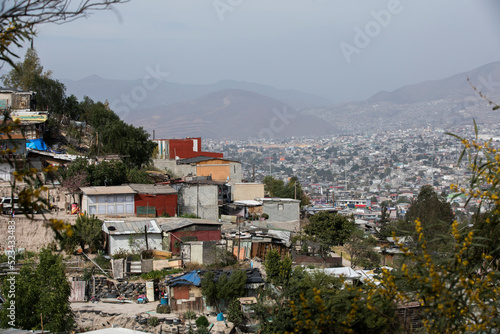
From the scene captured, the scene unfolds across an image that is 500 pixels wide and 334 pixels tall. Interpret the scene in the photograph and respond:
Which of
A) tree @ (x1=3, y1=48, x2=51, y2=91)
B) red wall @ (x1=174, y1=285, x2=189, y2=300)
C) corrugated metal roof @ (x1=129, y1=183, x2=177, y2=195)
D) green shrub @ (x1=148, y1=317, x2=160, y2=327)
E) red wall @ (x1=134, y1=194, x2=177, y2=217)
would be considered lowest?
green shrub @ (x1=148, y1=317, x2=160, y2=327)

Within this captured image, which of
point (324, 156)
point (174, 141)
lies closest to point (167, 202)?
point (174, 141)

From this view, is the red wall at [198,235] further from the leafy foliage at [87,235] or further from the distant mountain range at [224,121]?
the distant mountain range at [224,121]

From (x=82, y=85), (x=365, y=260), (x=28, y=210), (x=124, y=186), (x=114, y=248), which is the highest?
(x=82, y=85)

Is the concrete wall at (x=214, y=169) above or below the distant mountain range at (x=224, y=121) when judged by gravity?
below

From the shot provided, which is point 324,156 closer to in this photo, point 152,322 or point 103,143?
point 103,143

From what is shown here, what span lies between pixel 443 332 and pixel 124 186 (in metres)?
15.1

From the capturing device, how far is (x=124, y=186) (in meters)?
17.7

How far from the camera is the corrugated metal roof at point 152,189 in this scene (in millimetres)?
17427

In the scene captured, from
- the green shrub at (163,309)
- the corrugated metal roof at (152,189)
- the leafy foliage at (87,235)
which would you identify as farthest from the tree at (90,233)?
the green shrub at (163,309)

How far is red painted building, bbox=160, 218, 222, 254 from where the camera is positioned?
15.2 metres

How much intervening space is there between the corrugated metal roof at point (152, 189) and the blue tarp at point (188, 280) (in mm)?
5366

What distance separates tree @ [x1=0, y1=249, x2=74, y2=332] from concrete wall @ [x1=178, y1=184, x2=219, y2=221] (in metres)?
9.95

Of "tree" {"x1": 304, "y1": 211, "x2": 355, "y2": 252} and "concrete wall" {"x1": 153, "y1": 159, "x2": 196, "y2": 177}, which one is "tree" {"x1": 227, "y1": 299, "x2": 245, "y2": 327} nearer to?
"tree" {"x1": 304, "y1": 211, "x2": 355, "y2": 252}

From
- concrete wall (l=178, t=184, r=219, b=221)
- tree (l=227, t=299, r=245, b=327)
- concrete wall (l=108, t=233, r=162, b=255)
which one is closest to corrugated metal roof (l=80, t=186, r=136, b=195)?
concrete wall (l=108, t=233, r=162, b=255)
